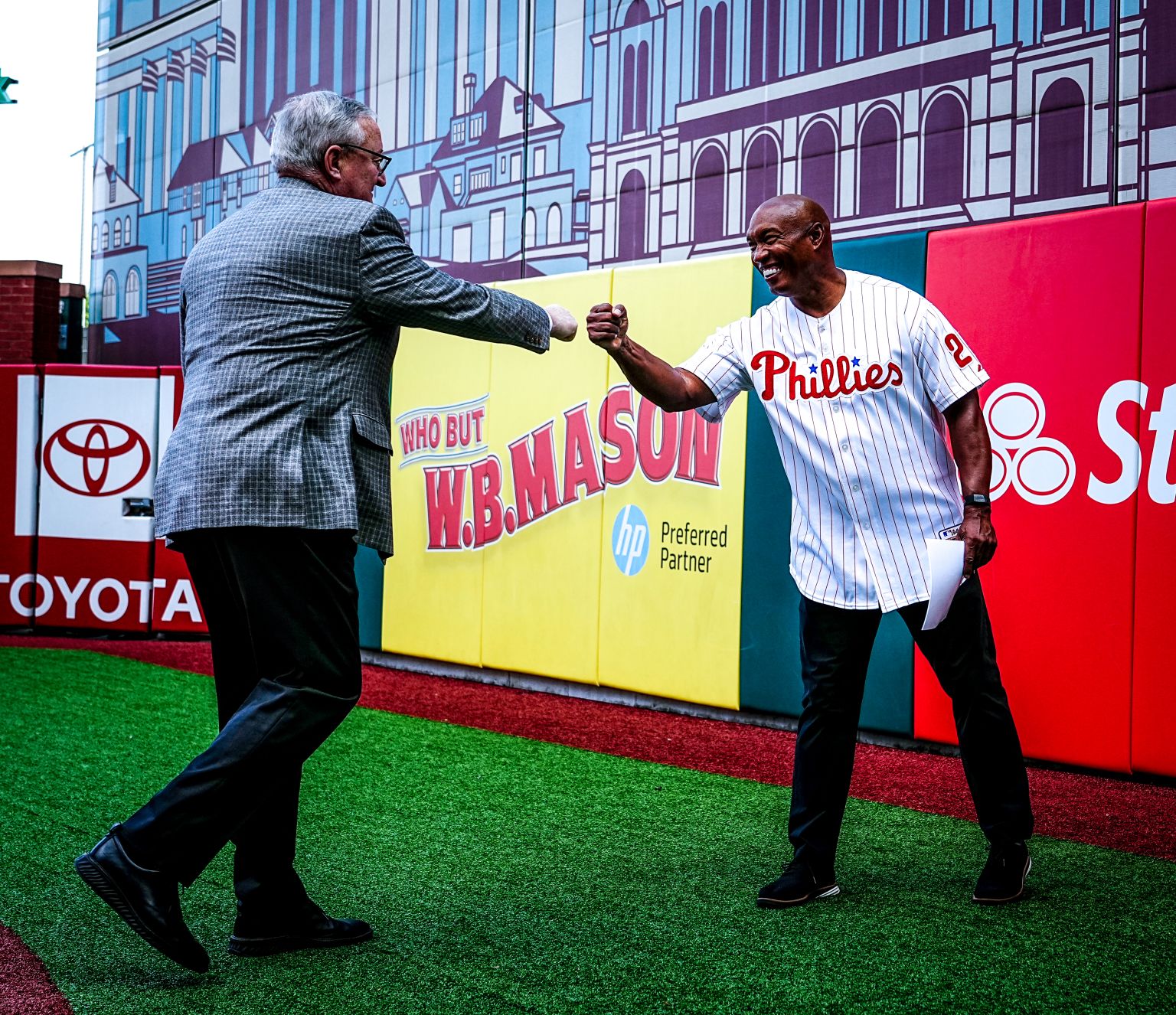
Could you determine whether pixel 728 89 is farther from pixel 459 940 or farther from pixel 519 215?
pixel 459 940

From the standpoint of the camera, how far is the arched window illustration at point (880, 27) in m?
6.01

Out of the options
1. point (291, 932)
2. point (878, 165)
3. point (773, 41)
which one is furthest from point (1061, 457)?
point (291, 932)

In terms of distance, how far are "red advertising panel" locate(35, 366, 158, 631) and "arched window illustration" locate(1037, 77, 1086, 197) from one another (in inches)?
→ 243

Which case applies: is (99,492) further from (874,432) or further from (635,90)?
(874,432)

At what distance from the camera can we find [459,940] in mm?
2654

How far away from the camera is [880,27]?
6062mm

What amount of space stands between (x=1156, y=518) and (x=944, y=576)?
2064 millimetres

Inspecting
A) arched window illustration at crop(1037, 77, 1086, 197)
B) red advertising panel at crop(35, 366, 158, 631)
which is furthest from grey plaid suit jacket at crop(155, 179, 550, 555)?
red advertising panel at crop(35, 366, 158, 631)

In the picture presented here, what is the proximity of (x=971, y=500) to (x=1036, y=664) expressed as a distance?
87.0 inches

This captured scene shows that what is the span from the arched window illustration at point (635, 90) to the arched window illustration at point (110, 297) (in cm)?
604

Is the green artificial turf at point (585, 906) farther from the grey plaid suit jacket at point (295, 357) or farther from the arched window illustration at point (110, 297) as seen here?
the arched window illustration at point (110, 297)

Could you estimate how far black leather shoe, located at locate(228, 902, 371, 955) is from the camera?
256cm

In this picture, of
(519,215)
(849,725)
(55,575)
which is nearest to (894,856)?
(849,725)

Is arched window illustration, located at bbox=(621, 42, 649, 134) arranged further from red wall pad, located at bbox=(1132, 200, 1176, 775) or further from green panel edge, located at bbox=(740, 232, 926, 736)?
red wall pad, located at bbox=(1132, 200, 1176, 775)
